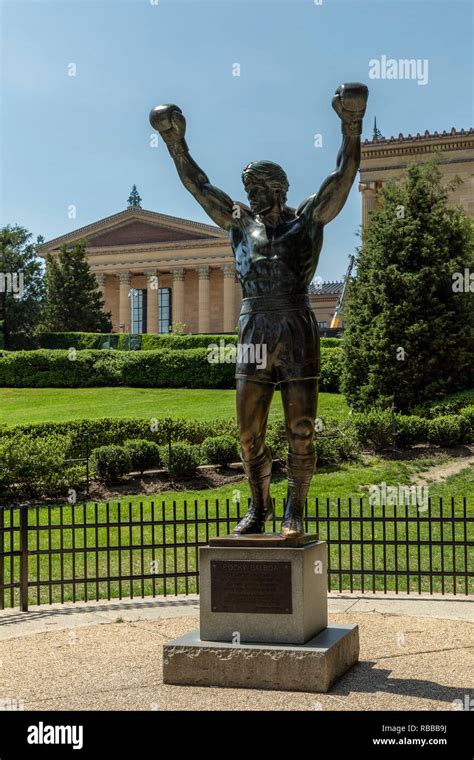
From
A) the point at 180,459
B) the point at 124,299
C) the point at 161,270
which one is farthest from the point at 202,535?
the point at 124,299

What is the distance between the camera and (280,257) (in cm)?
630

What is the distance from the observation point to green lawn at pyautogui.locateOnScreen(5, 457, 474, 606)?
966cm

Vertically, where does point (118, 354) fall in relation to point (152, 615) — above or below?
above

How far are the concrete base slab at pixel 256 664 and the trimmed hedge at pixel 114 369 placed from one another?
93.6 feet

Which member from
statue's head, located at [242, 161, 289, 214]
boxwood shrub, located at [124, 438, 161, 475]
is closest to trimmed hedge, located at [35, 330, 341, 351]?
boxwood shrub, located at [124, 438, 161, 475]

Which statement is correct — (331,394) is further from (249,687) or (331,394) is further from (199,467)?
(249,687)

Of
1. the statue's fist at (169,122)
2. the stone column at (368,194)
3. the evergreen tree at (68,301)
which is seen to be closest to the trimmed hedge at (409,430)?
the statue's fist at (169,122)

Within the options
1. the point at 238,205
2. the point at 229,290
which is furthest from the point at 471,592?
the point at 229,290

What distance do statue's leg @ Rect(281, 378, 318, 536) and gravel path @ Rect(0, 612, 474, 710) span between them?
3.87ft

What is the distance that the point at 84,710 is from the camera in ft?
18.0

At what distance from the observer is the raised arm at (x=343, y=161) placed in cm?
596

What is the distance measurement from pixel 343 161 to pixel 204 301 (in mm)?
66057

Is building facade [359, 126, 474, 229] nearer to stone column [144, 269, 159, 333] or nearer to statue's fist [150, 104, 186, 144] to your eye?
stone column [144, 269, 159, 333]

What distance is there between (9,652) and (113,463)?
30.5 feet
